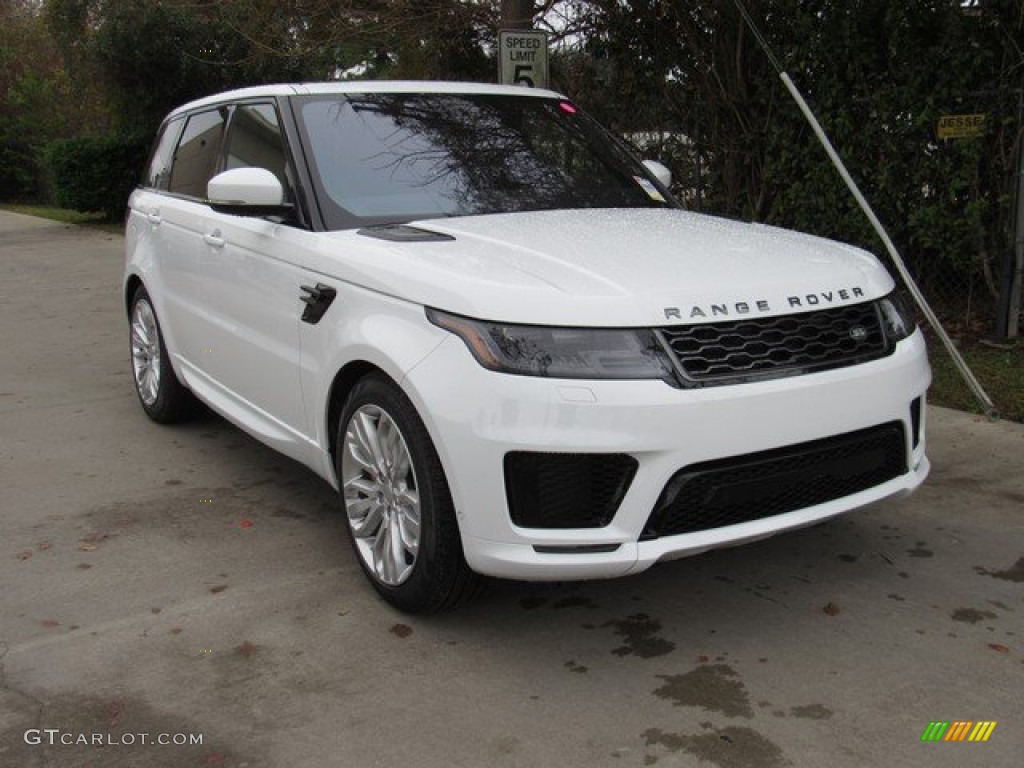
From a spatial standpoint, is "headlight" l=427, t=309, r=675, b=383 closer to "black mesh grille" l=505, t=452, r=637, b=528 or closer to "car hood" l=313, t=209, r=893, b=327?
"car hood" l=313, t=209, r=893, b=327

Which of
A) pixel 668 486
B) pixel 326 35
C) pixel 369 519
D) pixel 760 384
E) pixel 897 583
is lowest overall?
pixel 897 583

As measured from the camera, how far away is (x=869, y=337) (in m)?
3.40

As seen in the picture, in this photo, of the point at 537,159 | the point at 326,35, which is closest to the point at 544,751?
the point at 537,159

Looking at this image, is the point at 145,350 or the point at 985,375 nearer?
the point at 145,350

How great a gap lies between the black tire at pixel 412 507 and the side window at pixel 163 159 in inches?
109

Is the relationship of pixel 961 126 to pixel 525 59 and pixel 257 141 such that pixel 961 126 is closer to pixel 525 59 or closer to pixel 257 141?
pixel 525 59

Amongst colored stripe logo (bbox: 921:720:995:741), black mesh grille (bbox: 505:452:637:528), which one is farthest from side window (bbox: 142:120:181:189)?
colored stripe logo (bbox: 921:720:995:741)

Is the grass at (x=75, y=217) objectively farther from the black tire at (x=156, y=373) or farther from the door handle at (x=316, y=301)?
the door handle at (x=316, y=301)

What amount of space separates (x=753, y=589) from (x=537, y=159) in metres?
2.01

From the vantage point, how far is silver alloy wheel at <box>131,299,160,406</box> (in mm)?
5828

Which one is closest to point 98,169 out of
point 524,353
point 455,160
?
point 455,160

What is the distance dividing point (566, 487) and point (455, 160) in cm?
181

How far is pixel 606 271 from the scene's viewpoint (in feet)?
10.4

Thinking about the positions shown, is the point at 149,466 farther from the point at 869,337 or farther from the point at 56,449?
the point at 869,337
